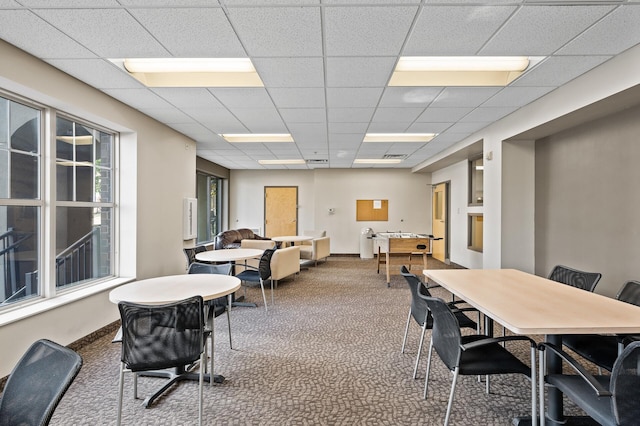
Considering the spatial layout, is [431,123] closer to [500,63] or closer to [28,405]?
[500,63]

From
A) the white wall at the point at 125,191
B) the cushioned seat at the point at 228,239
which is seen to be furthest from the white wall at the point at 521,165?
the cushioned seat at the point at 228,239

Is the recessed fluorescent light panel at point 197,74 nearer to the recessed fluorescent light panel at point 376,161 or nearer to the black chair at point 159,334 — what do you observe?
the black chair at point 159,334

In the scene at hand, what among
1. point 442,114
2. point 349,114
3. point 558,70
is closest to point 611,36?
point 558,70

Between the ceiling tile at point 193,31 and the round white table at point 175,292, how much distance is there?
190 cm

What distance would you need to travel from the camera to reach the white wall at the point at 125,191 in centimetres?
261

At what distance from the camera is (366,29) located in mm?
2344

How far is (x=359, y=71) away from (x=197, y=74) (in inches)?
67.0

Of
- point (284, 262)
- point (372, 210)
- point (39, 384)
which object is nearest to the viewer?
point (39, 384)

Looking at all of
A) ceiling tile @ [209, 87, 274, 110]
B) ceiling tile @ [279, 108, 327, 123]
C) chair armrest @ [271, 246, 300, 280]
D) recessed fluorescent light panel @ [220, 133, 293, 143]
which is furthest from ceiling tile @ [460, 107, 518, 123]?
chair armrest @ [271, 246, 300, 280]

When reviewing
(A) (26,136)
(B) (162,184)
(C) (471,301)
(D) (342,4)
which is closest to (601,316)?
(C) (471,301)

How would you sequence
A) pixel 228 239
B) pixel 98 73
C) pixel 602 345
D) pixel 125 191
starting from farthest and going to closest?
pixel 228 239 → pixel 125 191 → pixel 98 73 → pixel 602 345

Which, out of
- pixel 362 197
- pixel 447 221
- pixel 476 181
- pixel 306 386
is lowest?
pixel 306 386

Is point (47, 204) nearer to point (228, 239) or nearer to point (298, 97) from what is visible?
point (298, 97)

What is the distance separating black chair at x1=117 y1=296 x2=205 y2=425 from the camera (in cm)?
186
